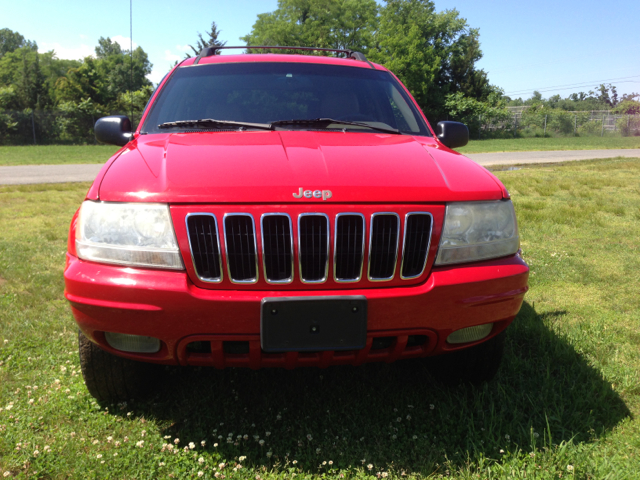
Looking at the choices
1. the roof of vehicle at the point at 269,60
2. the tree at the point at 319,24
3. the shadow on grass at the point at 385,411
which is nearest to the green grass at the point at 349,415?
the shadow on grass at the point at 385,411

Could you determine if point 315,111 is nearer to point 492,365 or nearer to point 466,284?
point 466,284

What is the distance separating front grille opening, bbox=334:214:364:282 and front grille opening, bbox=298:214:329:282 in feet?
0.15

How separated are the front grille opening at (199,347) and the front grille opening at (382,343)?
2.16 ft

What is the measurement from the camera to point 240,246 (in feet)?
6.12

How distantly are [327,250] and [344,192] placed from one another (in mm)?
229

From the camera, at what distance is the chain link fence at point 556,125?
4278 centimetres

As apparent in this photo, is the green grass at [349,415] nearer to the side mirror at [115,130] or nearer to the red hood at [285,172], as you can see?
the red hood at [285,172]

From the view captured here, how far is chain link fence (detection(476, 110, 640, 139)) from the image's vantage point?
42.8m

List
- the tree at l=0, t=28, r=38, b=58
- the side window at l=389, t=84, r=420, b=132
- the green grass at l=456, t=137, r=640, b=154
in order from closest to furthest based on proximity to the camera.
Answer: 1. the side window at l=389, t=84, r=420, b=132
2. the green grass at l=456, t=137, r=640, b=154
3. the tree at l=0, t=28, r=38, b=58

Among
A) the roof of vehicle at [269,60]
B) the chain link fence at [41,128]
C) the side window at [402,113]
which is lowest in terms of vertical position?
the side window at [402,113]

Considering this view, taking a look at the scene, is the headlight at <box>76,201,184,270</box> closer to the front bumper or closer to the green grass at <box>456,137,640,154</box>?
the front bumper

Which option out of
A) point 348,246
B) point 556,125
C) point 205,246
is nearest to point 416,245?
point 348,246

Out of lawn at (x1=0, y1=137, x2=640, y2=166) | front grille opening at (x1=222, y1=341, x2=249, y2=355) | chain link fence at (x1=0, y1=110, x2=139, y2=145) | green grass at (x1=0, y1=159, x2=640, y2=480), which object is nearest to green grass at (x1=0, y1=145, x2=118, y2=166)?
lawn at (x1=0, y1=137, x2=640, y2=166)

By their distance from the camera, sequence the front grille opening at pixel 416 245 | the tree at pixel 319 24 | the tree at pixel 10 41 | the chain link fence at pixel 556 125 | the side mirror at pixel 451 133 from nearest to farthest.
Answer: the front grille opening at pixel 416 245, the side mirror at pixel 451 133, the chain link fence at pixel 556 125, the tree at pixel 319 24, the tree at pixel 10 41
